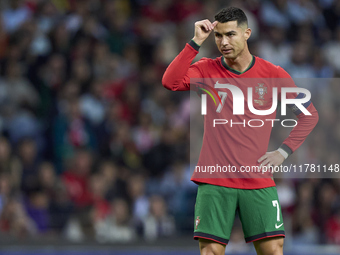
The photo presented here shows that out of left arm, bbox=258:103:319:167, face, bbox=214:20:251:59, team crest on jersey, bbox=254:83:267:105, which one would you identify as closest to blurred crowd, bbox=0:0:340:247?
left arm, bbox=258:103:319:167

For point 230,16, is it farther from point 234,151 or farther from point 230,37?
point 234,151

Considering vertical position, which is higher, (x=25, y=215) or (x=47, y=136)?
(x=47, y=136)

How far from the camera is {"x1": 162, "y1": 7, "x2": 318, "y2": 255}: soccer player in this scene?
4594mm

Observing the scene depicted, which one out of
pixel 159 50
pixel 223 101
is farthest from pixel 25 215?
pixel 223 101

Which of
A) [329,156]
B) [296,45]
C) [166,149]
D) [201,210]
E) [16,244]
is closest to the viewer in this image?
[201,210]

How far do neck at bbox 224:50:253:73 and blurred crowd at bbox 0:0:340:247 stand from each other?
3.58 metres

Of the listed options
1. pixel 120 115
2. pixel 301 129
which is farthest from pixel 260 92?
pixel 120 115

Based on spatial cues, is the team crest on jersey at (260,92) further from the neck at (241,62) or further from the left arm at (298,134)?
the left arm at (298,134)

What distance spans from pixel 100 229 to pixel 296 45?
14.9ft

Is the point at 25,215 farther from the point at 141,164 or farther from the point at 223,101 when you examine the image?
the point at 223,101

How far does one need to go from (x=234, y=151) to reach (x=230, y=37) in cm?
84

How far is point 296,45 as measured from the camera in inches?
411

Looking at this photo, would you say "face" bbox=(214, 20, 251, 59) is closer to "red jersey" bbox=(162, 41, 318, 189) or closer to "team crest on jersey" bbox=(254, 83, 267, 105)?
"red jersey" bbox=(162, 41, 318, 189)

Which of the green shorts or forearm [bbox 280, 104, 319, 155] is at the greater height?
forearm [bbox 280, 104, 319, 155]
